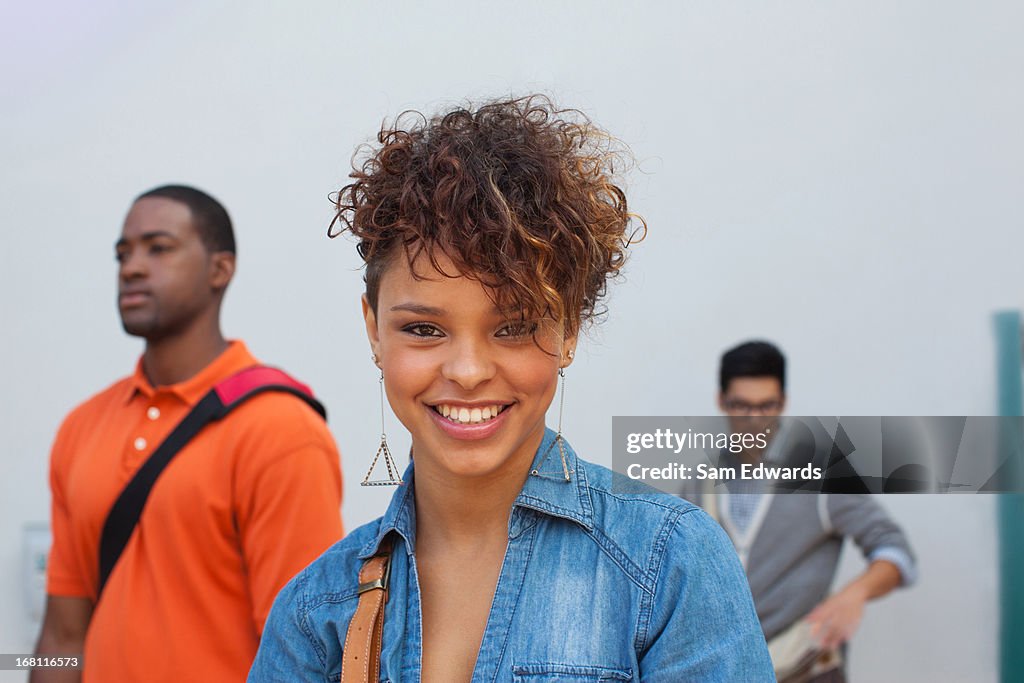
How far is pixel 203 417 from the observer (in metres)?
2.59

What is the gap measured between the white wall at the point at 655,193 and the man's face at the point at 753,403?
0.27ft

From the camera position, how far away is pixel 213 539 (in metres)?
2.43

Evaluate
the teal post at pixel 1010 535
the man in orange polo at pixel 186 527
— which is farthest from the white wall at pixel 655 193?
the man in orange polo at pixel 186 527

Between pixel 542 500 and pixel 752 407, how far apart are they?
1924 mm

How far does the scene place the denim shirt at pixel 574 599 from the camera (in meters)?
1.27

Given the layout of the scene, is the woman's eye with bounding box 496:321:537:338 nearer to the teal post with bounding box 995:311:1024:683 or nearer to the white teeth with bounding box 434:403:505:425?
the white teeth with bounding box 434:403:505:425

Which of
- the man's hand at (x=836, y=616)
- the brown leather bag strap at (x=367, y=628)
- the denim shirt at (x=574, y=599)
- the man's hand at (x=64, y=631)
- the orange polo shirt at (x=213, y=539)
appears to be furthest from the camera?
the man's hand at (x=836, y=616)

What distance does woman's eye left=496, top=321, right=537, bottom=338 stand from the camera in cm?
137

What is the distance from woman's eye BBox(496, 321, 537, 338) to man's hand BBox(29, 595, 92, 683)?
5.80 feet

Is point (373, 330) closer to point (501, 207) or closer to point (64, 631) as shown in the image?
point (501, 207)

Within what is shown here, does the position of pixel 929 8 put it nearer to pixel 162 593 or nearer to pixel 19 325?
pixel 162 593

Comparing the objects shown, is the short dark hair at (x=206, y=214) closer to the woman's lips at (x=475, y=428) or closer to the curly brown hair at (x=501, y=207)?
the curly brown hair at (x=501, y=207)

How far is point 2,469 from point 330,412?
1.00 m

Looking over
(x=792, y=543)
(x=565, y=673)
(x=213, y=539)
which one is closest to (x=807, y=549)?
(x=792, y=543)
